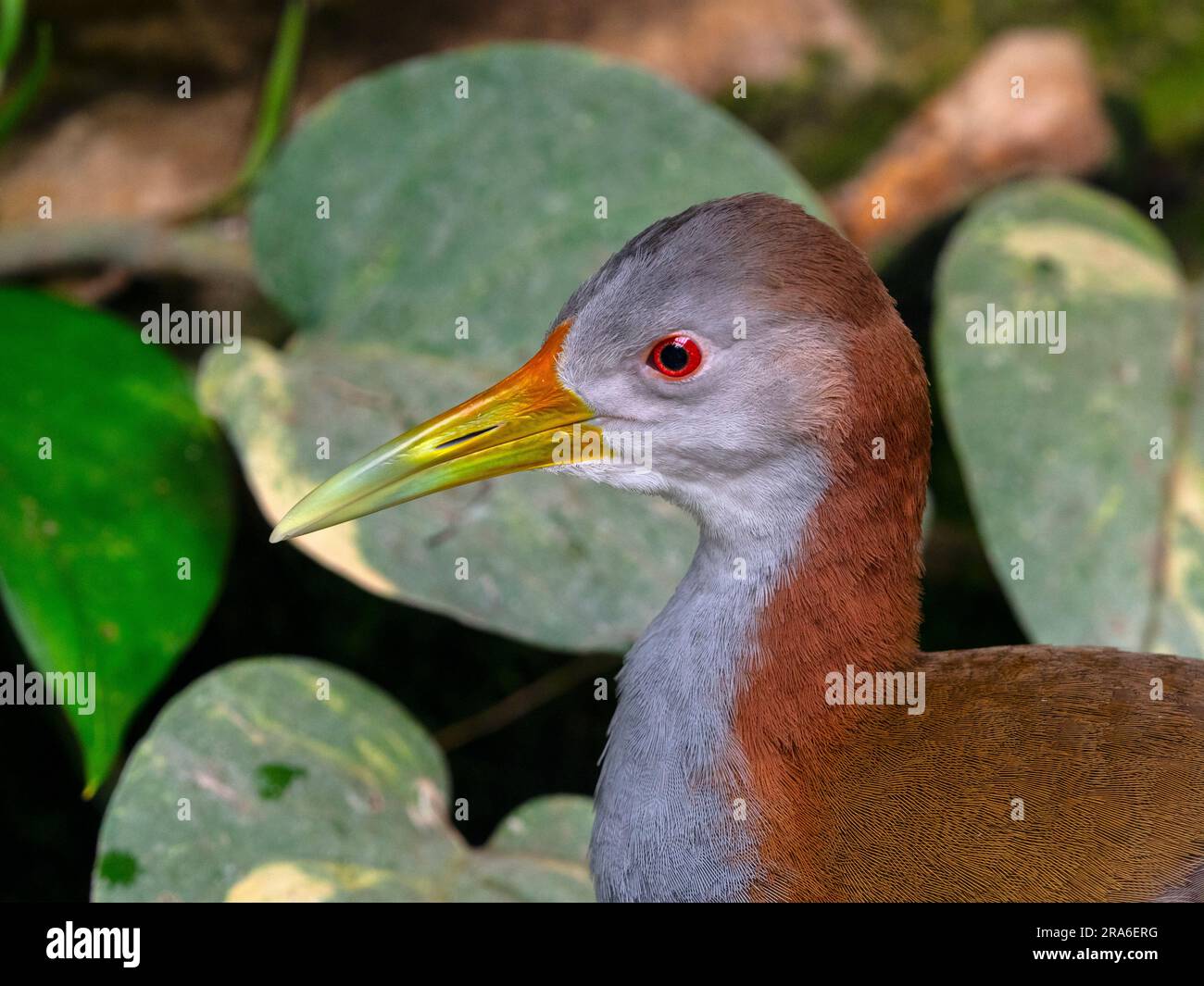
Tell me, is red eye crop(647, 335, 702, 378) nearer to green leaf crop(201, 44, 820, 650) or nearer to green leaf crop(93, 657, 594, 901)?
green leaf crop(201, 44, 820, 650)

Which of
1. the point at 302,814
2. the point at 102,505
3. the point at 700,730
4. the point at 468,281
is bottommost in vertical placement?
the point at 302,814

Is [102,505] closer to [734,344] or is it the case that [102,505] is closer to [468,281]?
[468,281]

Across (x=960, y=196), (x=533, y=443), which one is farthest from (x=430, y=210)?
(x=960, y=196)

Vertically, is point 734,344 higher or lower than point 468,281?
lower

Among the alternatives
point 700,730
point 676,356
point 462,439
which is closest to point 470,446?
point 462,439

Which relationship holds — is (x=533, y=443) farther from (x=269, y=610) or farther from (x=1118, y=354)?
(x=269, y=610)

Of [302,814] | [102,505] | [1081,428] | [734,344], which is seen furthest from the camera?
[1081,428]

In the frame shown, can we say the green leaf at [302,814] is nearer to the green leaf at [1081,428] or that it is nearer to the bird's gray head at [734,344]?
the bird's gray head at [734,344]

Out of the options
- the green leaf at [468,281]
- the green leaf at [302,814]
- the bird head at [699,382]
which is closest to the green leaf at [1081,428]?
the green leaf at [468,281]
